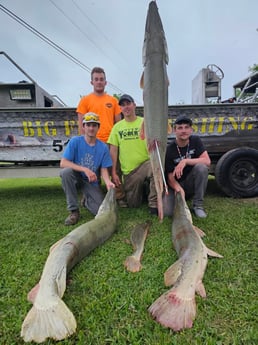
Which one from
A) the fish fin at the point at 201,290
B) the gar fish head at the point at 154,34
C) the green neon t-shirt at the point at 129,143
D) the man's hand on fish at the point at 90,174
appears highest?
the gar fish head at the point at 154,34

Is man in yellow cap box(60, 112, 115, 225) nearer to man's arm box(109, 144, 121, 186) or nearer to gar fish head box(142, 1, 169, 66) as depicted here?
man's arm box(109, 144, 121, 186)

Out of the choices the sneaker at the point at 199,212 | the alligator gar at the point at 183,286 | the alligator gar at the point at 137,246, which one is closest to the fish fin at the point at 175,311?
the alligator gar at the point at 183,286

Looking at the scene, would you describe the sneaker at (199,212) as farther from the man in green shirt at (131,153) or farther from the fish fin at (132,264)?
the fish fin at (132,264)

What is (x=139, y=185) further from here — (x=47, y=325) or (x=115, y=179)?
(x=47, y=325)

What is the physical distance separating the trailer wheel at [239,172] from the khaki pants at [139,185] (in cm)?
118

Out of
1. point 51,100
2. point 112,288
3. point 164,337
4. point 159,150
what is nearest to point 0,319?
point 112,288

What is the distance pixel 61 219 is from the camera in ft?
12.0

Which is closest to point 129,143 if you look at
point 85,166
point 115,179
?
point 115,179

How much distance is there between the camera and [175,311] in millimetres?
1516

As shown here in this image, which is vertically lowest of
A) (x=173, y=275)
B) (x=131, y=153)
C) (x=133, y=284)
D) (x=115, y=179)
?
(x=133, y=284)

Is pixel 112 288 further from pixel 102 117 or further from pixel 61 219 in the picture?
pixel 102 117

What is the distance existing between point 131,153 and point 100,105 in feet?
2.94

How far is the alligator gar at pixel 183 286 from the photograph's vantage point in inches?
59.1

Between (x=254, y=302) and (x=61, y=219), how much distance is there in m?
2.63
